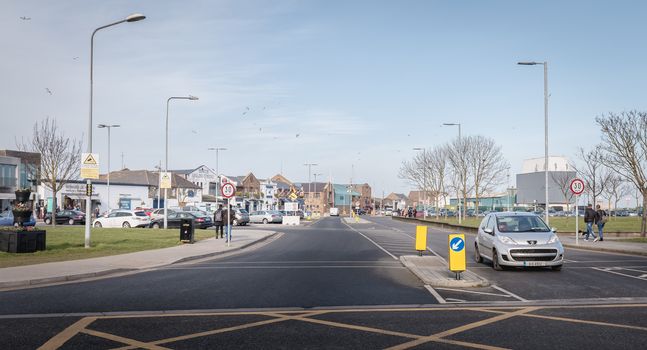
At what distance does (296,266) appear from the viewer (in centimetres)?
1681

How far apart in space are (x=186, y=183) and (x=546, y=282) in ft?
297

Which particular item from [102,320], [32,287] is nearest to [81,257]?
[32,287]

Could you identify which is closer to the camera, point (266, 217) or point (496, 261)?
point (496, 261)

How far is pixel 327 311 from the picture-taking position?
9.20 metres

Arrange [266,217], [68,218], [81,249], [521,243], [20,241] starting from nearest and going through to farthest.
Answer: [521,243]
[20,241]
[81,249]
[68,218]
[266,217]

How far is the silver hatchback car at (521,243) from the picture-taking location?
14.7 m

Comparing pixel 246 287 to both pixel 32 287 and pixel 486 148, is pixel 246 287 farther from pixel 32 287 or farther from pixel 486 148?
pixel 486 148

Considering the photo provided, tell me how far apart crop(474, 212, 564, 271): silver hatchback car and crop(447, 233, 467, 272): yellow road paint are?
2.70 meters

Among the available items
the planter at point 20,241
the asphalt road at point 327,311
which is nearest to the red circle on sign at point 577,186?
the asphalt road at point 327,311

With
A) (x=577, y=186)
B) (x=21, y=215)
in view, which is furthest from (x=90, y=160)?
(x=577, y=186)

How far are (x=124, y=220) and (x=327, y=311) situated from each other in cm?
3534

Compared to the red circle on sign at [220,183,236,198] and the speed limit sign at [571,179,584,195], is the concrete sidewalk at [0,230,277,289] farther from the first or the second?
the speed limit sign at [571,179,584,195]

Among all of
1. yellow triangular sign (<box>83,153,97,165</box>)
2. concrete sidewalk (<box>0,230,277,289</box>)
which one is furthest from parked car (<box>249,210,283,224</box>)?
yellow triangular sign (<box>83,153,97,165</box>)

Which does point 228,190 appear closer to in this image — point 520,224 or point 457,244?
point 520,224
